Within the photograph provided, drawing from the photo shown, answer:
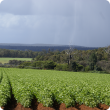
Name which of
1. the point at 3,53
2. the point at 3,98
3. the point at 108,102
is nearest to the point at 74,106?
the point at 108,102

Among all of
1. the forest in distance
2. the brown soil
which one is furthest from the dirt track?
the forest in distance

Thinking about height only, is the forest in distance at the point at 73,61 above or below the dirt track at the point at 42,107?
below

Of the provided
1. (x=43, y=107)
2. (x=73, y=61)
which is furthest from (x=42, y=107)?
(x=73, y=61)

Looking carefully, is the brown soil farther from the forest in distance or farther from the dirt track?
the forest in distance

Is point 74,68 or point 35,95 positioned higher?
point 35,95

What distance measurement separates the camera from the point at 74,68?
65875mm

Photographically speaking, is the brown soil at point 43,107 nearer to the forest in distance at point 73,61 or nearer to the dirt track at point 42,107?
the dirt track at point 42,107

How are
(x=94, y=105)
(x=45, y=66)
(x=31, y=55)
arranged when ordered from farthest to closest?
(x=31, y=55), (x=45, y=66), (x=94, y=105)

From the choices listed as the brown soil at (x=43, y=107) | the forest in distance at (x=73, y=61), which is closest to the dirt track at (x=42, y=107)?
the brown soil at (x=43, y=107)

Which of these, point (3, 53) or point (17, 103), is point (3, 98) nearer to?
point (17, 103)

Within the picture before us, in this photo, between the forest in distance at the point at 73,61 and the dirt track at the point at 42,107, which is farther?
the forest in distance at the point at 73,61

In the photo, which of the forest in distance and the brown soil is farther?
the forest in distance

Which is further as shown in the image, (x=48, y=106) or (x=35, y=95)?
(x=35, y=95)

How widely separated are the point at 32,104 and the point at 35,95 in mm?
792
